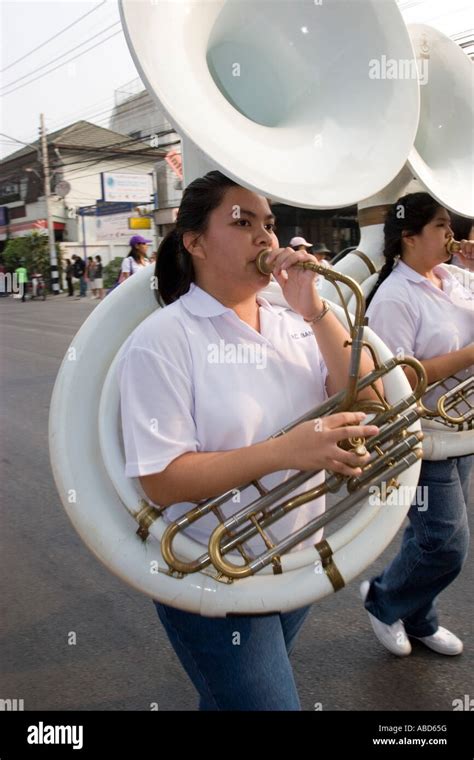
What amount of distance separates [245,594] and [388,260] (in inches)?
52.3

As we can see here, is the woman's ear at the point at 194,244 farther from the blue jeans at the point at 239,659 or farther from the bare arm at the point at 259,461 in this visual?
the blue jeans at the point at 239,659

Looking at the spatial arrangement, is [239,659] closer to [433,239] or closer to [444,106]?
[433,239]

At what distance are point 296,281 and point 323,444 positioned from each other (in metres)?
0.37

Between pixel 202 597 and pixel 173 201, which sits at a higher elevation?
pixel 173 201

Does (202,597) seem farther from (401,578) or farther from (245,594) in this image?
(401,578)

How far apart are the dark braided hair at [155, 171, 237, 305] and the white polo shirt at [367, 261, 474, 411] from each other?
28.7 inches

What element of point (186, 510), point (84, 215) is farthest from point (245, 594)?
point (84, 215)

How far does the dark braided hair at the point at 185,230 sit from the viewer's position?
1.44 meters

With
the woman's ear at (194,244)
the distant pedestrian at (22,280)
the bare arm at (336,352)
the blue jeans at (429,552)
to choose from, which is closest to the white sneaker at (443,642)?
the blue jeans at (429,552)

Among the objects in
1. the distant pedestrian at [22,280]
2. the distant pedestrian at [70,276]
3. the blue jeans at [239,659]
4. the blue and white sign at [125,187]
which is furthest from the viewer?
the blue and white sign at [125,187]

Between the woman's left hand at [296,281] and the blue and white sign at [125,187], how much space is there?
25.3m

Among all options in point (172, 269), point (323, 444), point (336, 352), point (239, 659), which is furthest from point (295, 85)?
point (239, 659)

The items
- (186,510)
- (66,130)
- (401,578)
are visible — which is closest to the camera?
(186,510)

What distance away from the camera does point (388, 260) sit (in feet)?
7.52
